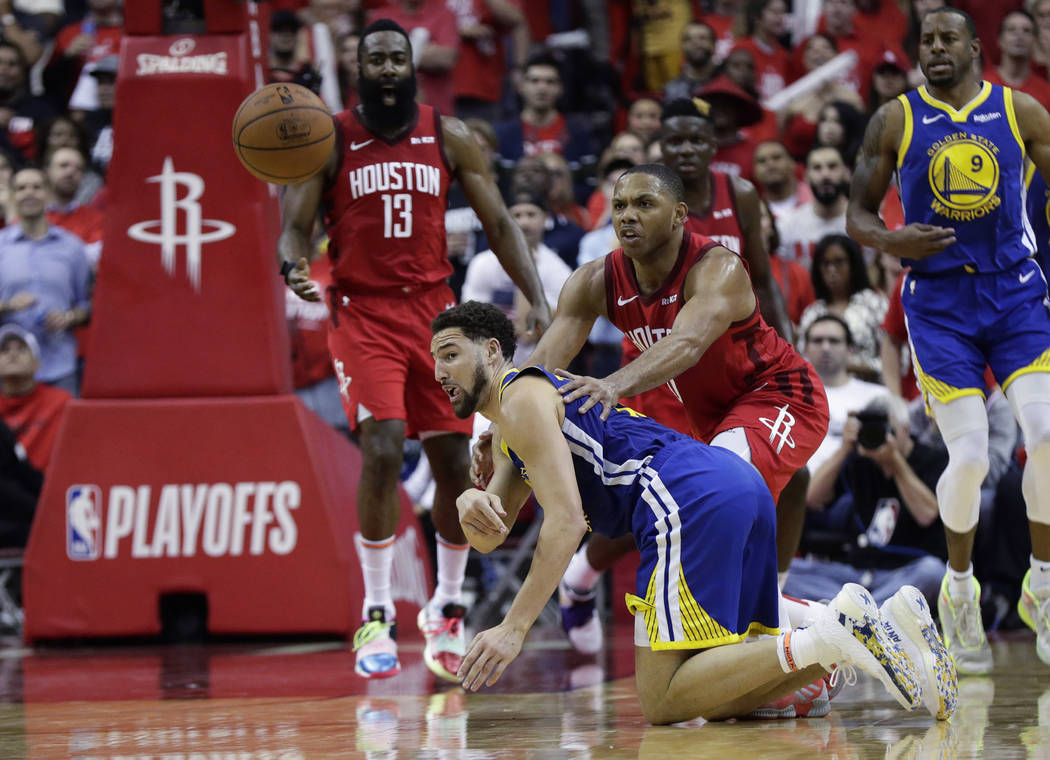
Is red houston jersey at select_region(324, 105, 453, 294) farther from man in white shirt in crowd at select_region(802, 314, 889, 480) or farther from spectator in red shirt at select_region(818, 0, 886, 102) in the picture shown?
spectator in red shirt at select_region(818, 0, 886, 102)

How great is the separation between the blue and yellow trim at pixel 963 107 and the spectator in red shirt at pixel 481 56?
6397 millimetres

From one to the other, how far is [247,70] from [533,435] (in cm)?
391

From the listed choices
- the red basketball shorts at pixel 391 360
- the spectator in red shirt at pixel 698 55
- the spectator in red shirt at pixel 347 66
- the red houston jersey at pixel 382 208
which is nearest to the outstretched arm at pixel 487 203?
the red houston jersey at pixel 382 208

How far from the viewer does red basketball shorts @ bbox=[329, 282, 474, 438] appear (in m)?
6.00

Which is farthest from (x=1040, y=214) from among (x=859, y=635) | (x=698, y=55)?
(x=698, y=55)

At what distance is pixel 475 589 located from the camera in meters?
8.98

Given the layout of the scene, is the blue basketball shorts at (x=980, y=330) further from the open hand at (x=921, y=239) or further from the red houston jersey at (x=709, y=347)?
the red houston jersey at (x=709, y=347)

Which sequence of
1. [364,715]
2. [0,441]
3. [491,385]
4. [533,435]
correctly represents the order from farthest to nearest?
[0,441] < [364,715] < [491,385] < [533,435]

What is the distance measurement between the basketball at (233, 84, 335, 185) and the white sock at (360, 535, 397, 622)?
5.16 ft

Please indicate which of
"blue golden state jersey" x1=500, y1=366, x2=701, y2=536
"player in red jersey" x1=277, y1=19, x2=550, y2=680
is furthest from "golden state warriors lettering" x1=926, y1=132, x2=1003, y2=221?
"blue golden state jersey" x1=500, y1=366, x2=701, y2=536

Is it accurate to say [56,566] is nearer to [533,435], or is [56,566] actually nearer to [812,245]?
[533,435]

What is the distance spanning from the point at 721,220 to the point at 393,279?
5.09 ft

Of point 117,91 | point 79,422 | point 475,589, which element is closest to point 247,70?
point 117,91

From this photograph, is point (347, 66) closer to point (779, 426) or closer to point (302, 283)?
point (302, 283)
